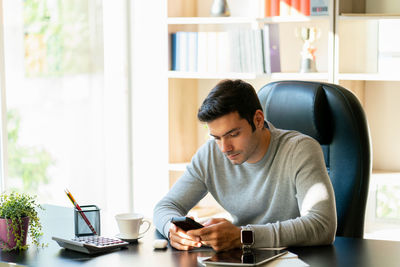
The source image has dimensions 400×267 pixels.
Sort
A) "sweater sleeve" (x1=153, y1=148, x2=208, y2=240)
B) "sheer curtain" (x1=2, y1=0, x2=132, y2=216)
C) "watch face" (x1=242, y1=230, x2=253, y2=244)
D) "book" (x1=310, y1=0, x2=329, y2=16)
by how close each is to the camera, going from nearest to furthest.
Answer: "watch face" (x1=242, y1=230, x2=253, y2=244) → "sweater sleeve" (x1=153, y1=148, x2=208, y2=240) → "book" (x1=310, y1=0, x2=329, y2=16) → "sheer curtain" (x1=2, y1=0, x2=132, y2=216)

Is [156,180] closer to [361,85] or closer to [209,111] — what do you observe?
[361,85]

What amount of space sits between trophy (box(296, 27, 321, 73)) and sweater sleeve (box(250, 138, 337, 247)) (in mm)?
1728

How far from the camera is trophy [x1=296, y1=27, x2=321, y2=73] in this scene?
3.74 meters

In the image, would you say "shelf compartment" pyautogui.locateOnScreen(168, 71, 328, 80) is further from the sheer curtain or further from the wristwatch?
the wristwatch

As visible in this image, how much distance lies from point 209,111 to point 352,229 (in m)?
0.67

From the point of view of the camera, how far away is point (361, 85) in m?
3.84

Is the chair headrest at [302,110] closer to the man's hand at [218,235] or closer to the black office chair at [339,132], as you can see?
the black office chair at [339,132]

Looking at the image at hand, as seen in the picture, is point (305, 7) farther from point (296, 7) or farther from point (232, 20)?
point (232, 20)

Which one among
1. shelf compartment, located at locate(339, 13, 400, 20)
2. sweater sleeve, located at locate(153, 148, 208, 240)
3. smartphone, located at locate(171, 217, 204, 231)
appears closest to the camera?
smartphone, located at locate(171, 217, 204, 231)

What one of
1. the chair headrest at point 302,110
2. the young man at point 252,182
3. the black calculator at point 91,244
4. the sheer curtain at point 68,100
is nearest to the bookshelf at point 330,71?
the sheer curtain at point 68,100

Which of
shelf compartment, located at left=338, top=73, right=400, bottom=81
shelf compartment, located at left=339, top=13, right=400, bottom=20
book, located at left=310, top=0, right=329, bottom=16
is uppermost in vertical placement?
book, located at left=310, top=0, right=329, bottom=16

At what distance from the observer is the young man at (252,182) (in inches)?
72.5

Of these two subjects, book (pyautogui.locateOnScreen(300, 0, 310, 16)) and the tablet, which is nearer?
the tablet

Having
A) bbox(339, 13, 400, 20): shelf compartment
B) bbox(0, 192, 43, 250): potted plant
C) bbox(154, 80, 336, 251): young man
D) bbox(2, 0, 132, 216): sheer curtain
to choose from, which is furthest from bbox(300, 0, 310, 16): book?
bbox(0, 192, 43, 250): potted plant
